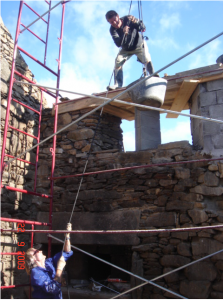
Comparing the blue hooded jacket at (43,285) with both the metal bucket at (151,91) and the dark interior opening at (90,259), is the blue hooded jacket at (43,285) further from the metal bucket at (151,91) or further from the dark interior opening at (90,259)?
the metal bucket at (151,91)

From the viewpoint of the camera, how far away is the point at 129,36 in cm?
520

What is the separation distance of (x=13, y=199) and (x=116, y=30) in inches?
119

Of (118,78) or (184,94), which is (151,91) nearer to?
(184,94)

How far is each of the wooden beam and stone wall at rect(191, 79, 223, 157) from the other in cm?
10

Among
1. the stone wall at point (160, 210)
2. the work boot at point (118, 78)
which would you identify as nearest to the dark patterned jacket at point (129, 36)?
the work boot at point (118, 78)

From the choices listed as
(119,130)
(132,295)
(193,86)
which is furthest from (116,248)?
(193,86)

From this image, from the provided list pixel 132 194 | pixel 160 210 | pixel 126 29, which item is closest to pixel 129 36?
pixel 126 29

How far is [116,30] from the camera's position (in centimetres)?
529

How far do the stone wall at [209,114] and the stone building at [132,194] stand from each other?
13 mm

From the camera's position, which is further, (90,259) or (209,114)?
(90,259)

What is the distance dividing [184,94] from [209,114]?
659mm

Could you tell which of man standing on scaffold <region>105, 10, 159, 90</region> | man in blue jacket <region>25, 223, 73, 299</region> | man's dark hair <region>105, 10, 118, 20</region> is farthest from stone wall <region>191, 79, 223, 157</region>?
man in blue jacket <region>25, 223, 73, 299</region>

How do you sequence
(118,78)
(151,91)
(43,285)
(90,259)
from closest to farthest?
(43,285) < (151,91) < (90,259) < (118,78)

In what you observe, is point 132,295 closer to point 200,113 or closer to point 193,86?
point 200,113
